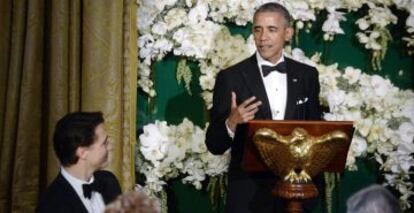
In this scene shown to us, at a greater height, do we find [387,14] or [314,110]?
[387,14]

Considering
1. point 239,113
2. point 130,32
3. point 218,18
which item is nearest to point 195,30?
point 218,18

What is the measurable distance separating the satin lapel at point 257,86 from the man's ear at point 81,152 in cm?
82

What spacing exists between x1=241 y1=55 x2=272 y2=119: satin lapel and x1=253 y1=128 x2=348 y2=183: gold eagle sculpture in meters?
0.57

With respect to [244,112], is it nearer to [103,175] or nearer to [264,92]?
[264,92]

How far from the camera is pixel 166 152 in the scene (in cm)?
388

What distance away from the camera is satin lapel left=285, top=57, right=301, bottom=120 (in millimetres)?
3162

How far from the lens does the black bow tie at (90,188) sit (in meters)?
2.64

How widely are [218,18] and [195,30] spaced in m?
0.15

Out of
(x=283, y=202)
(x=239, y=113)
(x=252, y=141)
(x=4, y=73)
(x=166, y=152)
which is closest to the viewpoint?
(x=252, y=141)

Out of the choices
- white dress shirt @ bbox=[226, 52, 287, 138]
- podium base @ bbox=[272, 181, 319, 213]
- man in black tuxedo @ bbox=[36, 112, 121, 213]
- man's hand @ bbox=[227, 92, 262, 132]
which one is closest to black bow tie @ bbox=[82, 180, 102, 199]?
man in black tuxedo @ bbox=[36, 112, 121, 213]

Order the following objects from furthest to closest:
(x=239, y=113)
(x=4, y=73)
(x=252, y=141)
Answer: (x=4, y=73)
(x=239, y=113)
(x=252, y=141)

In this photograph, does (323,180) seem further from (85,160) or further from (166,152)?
(85,160)

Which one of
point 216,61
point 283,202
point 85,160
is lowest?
point 283,202

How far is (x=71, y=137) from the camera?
2631 millimetres
